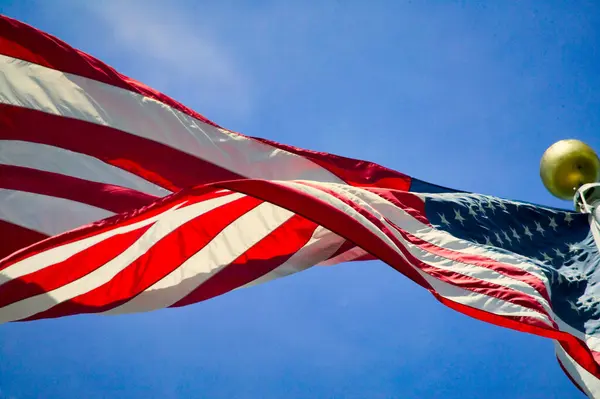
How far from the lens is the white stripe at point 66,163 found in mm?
6965

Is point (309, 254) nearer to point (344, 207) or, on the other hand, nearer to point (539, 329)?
point (344, 207)

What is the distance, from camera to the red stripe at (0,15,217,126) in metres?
7.25

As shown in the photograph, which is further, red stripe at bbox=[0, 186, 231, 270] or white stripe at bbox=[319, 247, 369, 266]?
white stripe at bbox=[319, 247, 369, 266]

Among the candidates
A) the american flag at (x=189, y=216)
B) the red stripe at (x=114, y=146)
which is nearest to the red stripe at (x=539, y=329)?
the american flag at (x=189, y=216)

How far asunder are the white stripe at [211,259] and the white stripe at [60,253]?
0.41 metres

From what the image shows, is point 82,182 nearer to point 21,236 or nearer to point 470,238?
point 21,236

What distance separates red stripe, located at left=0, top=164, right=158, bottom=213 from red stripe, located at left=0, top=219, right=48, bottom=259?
1.30 ft

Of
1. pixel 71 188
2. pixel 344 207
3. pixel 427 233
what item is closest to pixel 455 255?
pixel 427 233

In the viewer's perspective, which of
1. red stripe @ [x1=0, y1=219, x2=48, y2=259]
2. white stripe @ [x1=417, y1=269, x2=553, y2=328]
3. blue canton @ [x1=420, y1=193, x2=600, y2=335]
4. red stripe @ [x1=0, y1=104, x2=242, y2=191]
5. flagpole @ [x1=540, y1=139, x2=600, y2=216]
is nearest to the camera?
white stripe @ [x1=417, y1=269, x2=553, y2=328]

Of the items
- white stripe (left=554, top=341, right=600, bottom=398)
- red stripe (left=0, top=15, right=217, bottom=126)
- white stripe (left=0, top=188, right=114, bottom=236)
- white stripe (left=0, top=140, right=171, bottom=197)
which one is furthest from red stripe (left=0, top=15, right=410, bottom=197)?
white stripe (left=554, top=341, right=600, bottom=398)

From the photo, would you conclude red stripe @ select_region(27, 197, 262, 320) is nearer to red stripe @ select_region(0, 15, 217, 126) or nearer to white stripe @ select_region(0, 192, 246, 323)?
white stripe @ select_region(0, 192, 246, 323)

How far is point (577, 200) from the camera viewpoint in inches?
297

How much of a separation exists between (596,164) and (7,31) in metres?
6.54

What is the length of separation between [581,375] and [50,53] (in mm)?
5950
